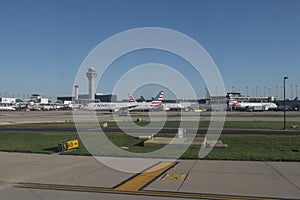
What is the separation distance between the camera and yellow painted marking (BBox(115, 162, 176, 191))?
10.2 metres

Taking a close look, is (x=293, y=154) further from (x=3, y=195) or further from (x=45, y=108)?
(x=45, y=108)

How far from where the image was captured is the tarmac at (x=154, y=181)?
30.6 feet

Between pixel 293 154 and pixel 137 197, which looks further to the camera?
pixel 293 154

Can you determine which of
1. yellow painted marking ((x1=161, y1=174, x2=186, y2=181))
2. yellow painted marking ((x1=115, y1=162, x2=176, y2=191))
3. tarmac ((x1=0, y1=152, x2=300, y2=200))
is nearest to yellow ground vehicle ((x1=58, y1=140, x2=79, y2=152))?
tarmac ((x1=0, y1=152, x2=300, y2=200))

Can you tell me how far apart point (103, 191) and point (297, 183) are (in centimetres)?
600

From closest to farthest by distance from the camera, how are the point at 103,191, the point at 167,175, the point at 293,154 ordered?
1. the point at 103,191
2. the point at 167,175
3. the point at 293,154

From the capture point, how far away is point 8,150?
1964 cm

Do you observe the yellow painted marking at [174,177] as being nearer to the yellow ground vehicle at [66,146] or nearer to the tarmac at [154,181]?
the tarmac at [154,181]

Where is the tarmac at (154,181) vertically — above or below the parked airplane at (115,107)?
below

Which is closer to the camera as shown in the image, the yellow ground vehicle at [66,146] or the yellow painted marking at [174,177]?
the yellow painted marking at [174,177]

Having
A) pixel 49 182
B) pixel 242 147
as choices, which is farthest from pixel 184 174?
pixel 242 147

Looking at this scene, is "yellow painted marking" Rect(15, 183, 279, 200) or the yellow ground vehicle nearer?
"yellow painted marking" Rect(15, 183, 279, 200)

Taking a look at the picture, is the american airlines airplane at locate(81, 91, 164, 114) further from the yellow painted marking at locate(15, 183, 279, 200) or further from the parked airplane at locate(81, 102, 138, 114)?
the yellow painted marking at locate(15, 183, 279, 200)

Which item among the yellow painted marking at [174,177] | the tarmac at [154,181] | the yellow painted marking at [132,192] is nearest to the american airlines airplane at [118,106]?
the tarmac at [154,181]
